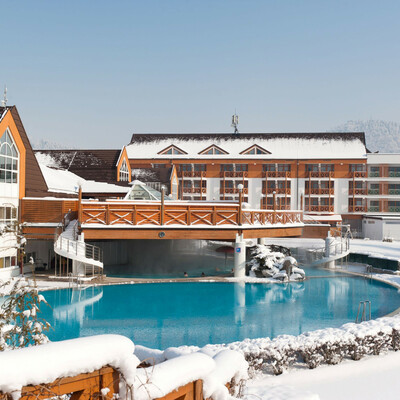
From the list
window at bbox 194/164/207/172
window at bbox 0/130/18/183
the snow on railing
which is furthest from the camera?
window at bbox 194/164/207/172

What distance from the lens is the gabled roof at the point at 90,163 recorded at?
37.4 m

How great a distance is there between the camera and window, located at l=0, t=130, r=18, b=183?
74.1 ft

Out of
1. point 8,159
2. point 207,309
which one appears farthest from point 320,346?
point 8,159

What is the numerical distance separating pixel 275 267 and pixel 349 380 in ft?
45.8

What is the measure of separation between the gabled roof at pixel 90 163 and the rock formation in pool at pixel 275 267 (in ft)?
53.4

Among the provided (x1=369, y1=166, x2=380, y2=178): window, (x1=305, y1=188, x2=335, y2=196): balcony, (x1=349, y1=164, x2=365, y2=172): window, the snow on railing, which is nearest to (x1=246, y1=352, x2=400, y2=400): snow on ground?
the snow on railing

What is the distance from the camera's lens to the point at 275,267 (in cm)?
2333

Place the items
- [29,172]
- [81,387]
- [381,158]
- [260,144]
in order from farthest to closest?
[260,144]
[381,158]
[29,172]
[81,387]

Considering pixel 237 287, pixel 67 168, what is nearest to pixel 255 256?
pixel 237 287

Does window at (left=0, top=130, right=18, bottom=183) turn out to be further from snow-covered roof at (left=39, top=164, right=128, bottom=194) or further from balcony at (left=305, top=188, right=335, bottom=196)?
balcony at (left=305, top=188, right=335, bottom=196)

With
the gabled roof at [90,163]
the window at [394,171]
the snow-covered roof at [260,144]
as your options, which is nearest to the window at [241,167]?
the snow-covered roof at [260,144]

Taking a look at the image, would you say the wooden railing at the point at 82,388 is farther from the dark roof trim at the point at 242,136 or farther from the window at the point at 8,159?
the dark roof trim at the point at 242,136

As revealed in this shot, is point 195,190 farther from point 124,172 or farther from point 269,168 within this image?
point 124,172

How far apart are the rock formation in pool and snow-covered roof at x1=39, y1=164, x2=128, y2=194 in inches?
469
